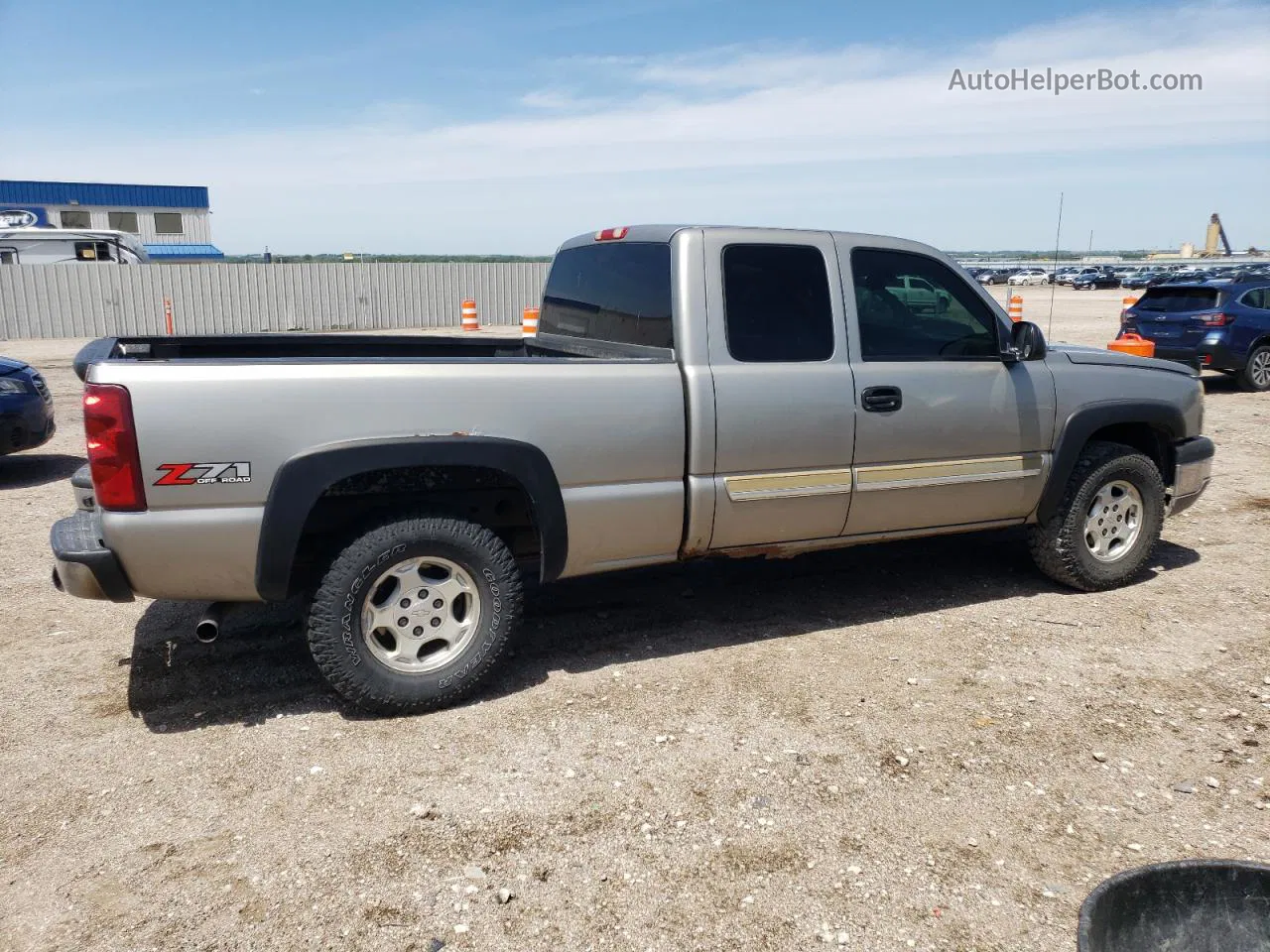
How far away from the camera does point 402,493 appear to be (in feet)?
14.0

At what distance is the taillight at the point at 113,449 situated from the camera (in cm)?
360

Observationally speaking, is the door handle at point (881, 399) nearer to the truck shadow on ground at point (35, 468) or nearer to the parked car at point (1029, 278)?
the truck shadow on ground at point (35, 468)

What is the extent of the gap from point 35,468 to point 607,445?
713cm

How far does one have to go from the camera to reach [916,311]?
510cm

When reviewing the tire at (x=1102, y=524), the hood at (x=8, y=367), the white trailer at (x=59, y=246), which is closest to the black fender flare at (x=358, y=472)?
the tire at (x=1102, y=524)

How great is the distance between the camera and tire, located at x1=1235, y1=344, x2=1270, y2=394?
14.5 m

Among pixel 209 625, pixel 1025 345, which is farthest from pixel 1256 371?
pixel 209 625

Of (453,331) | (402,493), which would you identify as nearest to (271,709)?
(402,493)

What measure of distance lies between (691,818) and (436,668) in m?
1.29

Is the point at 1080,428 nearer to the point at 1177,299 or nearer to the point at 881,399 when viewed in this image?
the point at 881,399

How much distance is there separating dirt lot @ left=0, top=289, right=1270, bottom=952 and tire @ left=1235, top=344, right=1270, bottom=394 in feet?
33.6

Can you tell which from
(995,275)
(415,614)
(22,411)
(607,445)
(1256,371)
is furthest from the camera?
(995,275)

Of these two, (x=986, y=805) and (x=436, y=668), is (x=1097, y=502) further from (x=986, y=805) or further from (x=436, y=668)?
(x=436, y=668)

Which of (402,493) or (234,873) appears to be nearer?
(234,873)
